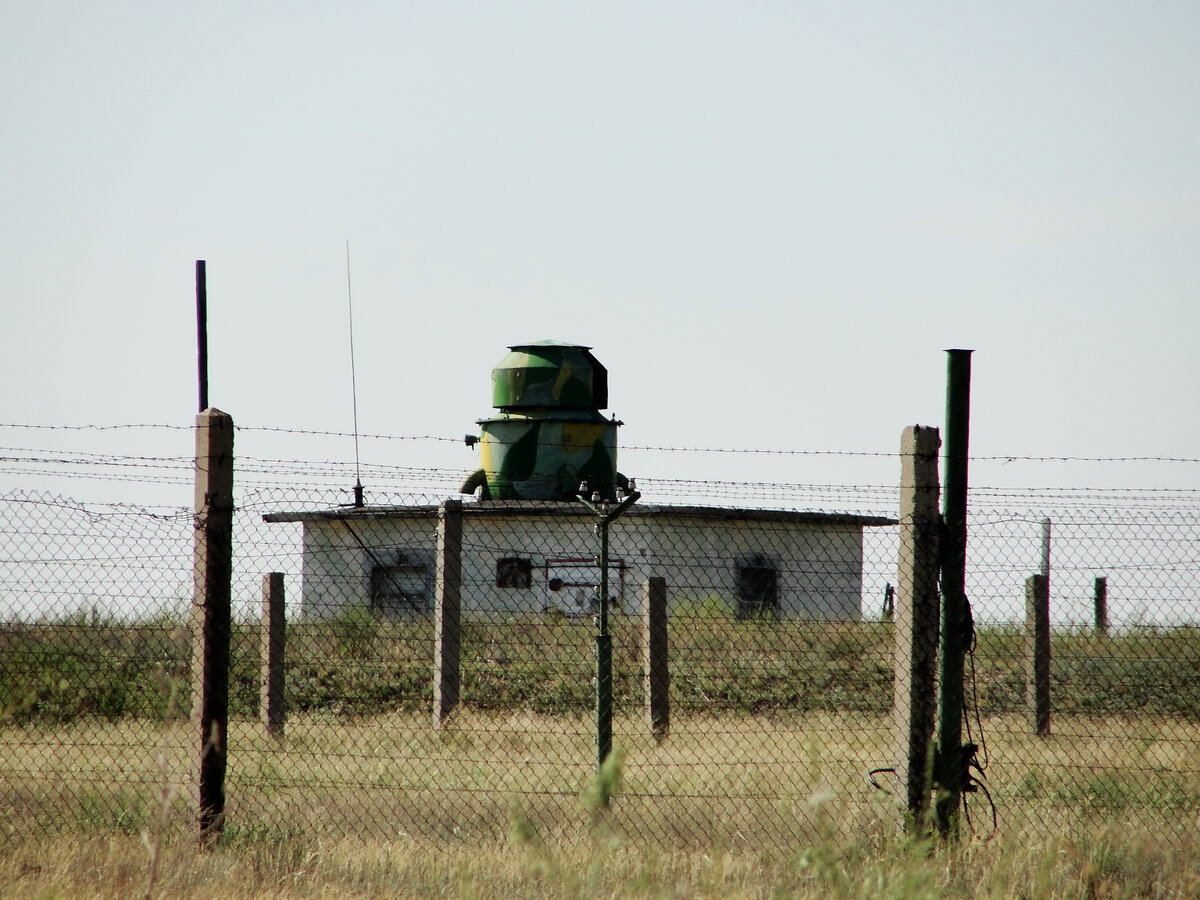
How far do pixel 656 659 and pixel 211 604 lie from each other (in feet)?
17.8

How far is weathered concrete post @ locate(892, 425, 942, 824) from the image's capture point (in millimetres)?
6516

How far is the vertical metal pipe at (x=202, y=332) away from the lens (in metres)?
18.9

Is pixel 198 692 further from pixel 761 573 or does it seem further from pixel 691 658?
pixel 761 573

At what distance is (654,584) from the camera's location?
11.3 m

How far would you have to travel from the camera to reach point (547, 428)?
903 inches

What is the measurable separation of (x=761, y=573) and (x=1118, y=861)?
18.3m

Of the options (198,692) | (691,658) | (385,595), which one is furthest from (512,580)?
(198,692)

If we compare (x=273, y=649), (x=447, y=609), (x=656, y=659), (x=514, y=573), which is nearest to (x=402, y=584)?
(x=514, y=573)

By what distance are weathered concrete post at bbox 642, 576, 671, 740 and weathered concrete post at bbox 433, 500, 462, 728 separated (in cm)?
179

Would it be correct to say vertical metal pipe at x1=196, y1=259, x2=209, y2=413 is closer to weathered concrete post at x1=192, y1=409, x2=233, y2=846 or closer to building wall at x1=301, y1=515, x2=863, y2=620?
building wall at x1=301, y1=515, x2=863, y2=620

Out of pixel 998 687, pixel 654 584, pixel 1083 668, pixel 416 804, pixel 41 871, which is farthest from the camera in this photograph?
pixel 1083 668

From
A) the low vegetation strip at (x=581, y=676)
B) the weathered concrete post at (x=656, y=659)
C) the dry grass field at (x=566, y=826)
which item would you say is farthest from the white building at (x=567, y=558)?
the dry grass field at (x=566, y=826)

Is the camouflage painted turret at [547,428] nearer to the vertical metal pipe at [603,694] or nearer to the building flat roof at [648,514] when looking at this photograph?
the building flat roof at [648,514]

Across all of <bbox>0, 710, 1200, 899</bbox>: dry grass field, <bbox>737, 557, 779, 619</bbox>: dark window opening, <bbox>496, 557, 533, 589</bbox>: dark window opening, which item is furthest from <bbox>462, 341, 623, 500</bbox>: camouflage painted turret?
<bbox>0, 710, 1200, 899</bbox>: dry grass field
